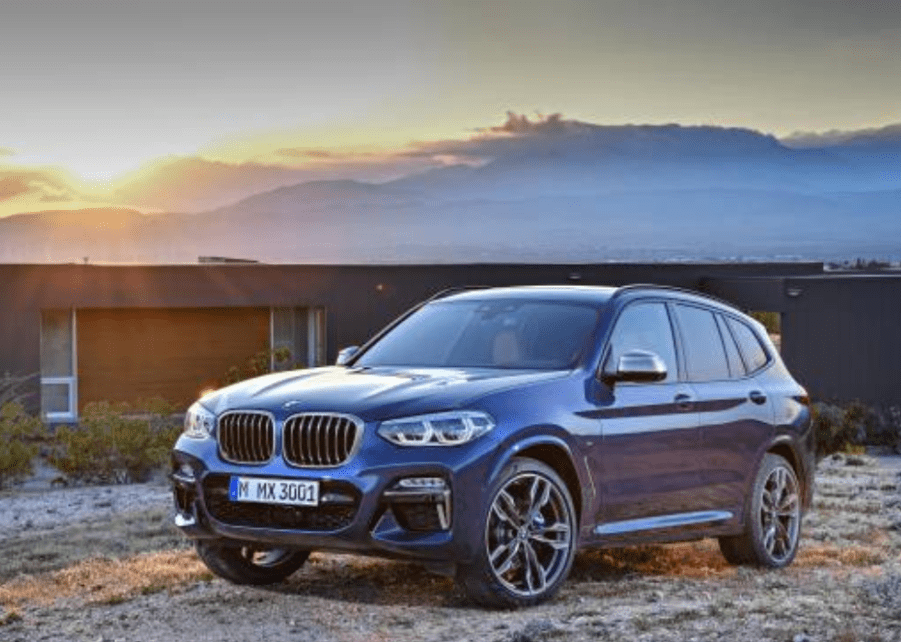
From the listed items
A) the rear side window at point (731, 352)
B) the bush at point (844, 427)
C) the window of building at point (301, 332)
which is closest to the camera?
the rear side window at point (731, 352)

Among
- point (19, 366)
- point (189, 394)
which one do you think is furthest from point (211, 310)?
point (19, 366)

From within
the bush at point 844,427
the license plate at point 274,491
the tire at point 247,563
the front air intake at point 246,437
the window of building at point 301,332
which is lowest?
the bush at point 844,427

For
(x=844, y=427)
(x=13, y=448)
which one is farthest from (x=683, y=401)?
(x=844, y=427)

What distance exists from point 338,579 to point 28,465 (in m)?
14.2

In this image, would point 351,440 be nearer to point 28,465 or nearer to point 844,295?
point 28,465

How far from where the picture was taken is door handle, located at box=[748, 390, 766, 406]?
11.7 meters

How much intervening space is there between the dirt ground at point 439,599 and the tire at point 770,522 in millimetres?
145

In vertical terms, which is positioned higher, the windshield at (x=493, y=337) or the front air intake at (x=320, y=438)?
the windshield at (x=493, y=337)

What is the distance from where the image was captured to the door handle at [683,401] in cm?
1088

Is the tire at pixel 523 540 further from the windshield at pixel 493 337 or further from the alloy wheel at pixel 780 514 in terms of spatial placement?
the alloy wheel at pixel 780 514

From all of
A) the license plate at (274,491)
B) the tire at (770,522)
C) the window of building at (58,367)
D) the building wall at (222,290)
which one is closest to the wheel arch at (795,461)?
the tire at (770,522)

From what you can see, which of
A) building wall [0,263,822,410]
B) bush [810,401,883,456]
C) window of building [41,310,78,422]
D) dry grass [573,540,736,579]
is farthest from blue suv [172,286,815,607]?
window of building [41,310,78,422]

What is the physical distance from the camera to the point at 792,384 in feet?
40.7

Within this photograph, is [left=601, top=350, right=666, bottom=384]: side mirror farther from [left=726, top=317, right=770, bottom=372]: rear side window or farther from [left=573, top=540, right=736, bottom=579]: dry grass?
[left=726, top=317, right=770, bottom=372]: rear side window
